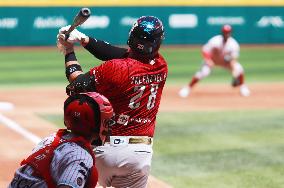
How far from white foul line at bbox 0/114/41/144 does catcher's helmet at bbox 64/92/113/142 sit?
8003 mm

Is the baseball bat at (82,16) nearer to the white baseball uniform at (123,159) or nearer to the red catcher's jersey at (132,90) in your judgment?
the red catcher's jersey at (132,90)

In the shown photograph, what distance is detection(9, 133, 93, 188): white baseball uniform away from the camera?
4.58 meters

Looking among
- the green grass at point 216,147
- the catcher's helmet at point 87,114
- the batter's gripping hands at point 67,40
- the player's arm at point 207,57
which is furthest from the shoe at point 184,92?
the catcher's helmet at point 87,114

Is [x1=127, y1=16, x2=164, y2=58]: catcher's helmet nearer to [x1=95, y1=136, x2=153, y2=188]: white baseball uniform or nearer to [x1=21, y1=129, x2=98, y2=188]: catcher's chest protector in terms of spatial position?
[x1=95, y1=136, x2=153, y2=188]: white baseball uniform

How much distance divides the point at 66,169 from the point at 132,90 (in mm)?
1893

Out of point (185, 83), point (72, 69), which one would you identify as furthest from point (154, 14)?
point (72, 69)

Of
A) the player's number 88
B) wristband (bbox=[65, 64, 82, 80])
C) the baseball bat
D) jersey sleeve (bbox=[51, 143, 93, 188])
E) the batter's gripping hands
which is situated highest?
the baseball bat

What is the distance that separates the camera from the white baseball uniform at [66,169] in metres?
4.58

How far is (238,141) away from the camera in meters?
13.1

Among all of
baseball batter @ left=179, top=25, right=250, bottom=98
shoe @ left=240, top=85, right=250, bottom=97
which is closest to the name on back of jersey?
baseball batter @ left=179, top=25, right=250, bottom=98

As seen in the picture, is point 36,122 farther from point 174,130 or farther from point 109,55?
point 109,55

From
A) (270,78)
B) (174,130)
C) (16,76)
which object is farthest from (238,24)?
(174,130)

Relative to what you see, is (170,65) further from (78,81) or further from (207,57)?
(78,81)

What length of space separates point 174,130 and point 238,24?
18761mm
